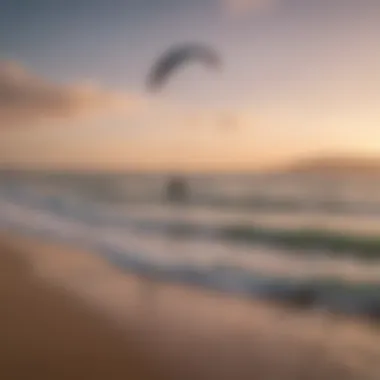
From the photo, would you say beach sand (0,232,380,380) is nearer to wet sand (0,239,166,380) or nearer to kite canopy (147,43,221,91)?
wet sand (0,239,166,380)

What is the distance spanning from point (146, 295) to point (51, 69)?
49 centimetres

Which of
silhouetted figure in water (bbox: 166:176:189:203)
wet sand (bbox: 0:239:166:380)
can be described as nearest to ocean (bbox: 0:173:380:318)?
silhouetted figure in water (bbox: 166:176:189:203)

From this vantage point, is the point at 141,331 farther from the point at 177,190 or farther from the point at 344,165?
the point at 344,165

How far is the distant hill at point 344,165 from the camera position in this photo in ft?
3.63

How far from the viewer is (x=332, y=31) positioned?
44.8 inches

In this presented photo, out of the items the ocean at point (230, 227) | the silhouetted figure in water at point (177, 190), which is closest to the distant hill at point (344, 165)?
the ocean at point (230, 227)

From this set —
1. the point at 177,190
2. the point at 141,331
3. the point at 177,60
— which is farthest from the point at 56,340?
the point at 177,60

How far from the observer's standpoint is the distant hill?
3.63 ft

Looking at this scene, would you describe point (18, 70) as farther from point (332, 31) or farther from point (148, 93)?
point (332, 31)

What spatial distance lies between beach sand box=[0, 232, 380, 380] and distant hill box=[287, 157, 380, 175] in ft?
0.89

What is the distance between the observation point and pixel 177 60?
45.2 inches

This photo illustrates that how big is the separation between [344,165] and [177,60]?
379 mm

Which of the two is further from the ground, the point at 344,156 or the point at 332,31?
the point at 332,31

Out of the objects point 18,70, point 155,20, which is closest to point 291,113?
point 155,20
